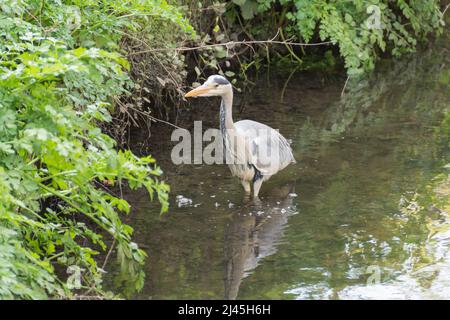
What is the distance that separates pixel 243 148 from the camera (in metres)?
7.93

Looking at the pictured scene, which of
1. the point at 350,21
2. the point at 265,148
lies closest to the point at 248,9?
the point at 350,21

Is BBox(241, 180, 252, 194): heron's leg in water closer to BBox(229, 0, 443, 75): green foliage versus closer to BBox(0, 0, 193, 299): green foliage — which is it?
BBox(0, 0, 193, 299): green foliage

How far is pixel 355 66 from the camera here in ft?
34.7

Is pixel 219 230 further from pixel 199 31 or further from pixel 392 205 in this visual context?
pixel 199 31

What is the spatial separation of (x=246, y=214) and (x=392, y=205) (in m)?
1.24

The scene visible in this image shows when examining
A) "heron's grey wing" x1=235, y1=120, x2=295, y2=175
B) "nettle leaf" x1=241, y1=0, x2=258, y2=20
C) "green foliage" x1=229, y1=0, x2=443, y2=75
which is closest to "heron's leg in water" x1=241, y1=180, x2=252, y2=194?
"heron's grey wing" x1=235, y1=120, x2=295, y2=175

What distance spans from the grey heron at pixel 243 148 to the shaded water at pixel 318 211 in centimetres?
19

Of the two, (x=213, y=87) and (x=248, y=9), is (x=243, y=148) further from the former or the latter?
(x=248, y=9)

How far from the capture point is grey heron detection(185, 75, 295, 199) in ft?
25.6

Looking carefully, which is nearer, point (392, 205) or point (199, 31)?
point (392, 205)

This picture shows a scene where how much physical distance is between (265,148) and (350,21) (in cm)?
319

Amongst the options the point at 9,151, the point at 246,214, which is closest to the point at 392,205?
the point at 246,214

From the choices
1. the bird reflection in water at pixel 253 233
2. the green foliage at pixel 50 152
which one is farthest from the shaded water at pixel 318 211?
the green foliage at pixel 50 152

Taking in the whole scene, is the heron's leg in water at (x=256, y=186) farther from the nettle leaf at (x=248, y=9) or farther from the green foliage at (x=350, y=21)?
the nettle leaf at (x=248, y=9)
